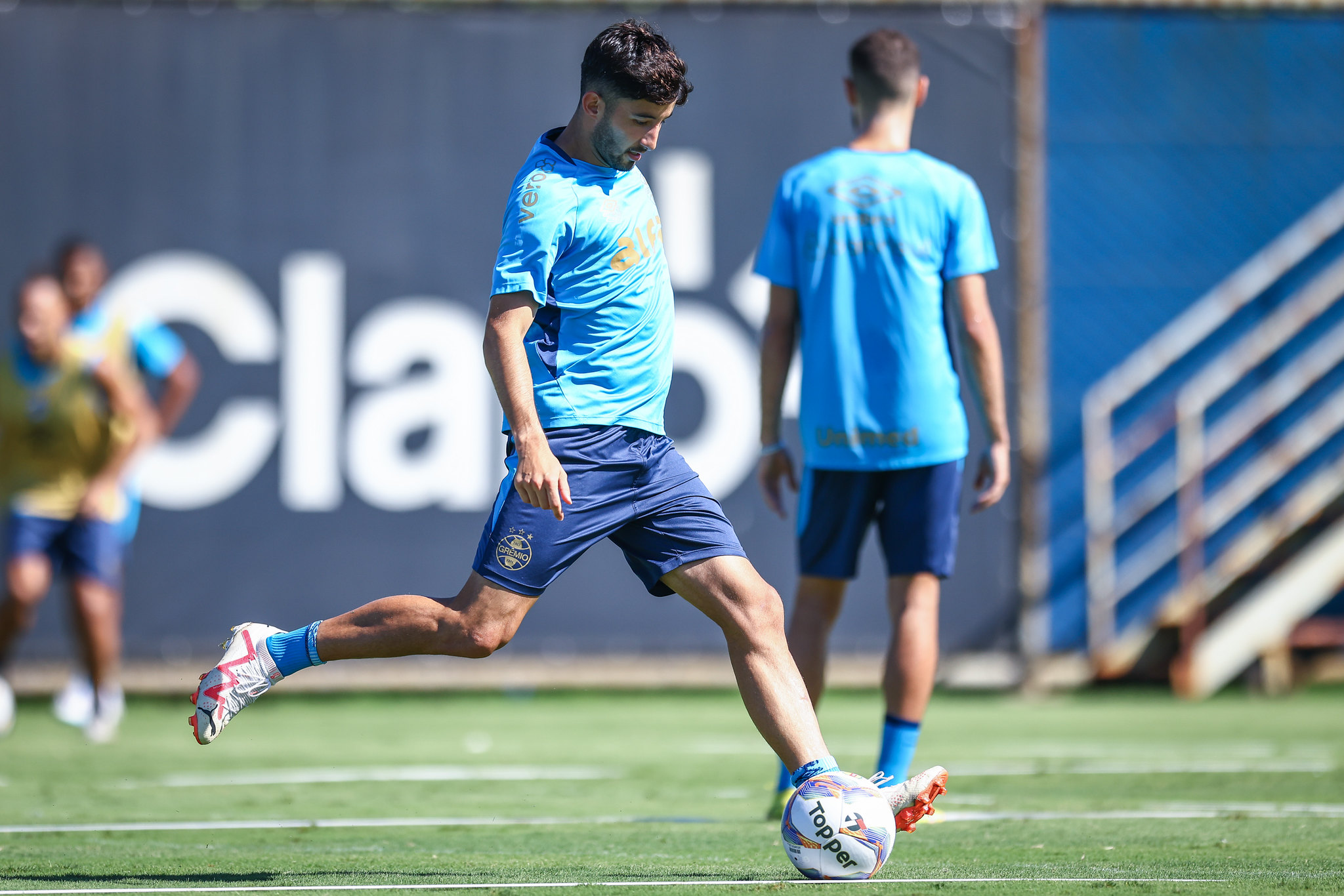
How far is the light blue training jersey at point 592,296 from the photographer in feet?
12.4

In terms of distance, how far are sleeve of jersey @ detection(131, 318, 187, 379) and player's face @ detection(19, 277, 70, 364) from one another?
→ 0.39 meters

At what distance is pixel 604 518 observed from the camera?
3.85m

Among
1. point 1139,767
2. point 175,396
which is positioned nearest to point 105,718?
point 175,396

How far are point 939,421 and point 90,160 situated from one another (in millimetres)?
7023

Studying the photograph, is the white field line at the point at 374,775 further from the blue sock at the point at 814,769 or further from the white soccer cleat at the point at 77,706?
the blue sock at the point at 814,769

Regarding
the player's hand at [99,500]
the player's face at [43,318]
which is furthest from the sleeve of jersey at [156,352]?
the player's hand at [99,500]

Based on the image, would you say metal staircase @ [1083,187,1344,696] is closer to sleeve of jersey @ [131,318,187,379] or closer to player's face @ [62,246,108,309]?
sleeve of jersey @ [131,318,187,379]

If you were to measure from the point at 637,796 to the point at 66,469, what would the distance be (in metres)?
4.28

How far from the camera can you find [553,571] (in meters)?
3.88

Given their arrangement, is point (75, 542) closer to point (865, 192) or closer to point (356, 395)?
point (356, 395)

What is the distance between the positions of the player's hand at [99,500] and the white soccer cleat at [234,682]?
4760mm

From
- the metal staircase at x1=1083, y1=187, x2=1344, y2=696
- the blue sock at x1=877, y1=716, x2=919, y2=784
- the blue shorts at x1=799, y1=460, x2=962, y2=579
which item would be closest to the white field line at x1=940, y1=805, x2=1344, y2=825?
the blue sock at x1=877, y1=716, x2=919, y2=784

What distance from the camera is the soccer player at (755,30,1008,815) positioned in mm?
4930

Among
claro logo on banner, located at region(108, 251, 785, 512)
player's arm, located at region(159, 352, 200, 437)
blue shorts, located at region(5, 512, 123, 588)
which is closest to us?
blue shorts, located at region(5, 512, 123, 588)
